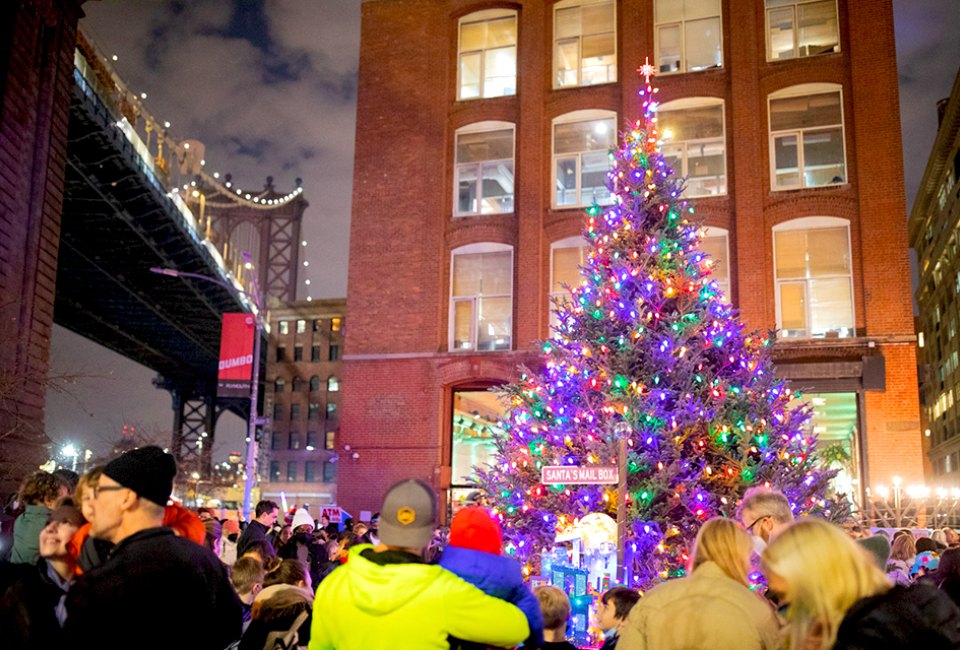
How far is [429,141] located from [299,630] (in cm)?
1942

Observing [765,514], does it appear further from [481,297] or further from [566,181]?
[566,181]

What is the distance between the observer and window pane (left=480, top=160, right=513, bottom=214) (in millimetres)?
23188

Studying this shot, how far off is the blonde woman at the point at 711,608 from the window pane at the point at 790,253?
18025 millimetres

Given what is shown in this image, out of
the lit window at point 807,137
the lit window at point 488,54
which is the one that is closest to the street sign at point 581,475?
the lit window at point 807,137

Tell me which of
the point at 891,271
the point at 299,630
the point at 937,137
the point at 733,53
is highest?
the point at 937,137

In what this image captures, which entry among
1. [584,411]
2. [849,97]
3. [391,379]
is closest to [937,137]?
[849,97]

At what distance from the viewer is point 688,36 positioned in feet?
74.1

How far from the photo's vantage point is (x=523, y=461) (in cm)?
1227

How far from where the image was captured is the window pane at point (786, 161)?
21.3m

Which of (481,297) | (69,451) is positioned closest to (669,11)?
(481,297)

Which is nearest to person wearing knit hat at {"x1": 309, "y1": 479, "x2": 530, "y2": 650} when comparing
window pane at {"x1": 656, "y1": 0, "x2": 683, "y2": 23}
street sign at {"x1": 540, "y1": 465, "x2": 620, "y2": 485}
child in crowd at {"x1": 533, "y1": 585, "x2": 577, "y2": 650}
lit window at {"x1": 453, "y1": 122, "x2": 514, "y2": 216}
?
child in crowd at {"x1": 533, "y1": 585, "x2": 577, "y2": 650}

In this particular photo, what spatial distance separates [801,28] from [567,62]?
575cm

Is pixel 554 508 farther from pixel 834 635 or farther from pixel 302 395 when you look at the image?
pixel 302 395

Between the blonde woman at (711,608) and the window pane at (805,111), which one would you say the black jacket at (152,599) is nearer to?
the blonde woman at (711,608)
